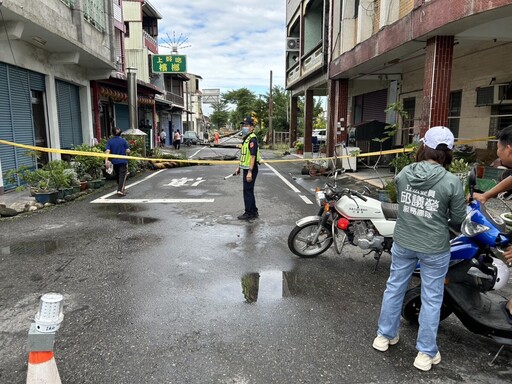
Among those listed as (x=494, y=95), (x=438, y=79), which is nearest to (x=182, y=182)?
(x=438, y=79)

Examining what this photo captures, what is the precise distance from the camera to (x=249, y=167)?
7238mm

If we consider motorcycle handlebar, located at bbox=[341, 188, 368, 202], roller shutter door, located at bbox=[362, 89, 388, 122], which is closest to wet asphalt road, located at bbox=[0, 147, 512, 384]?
motorcycle handlebar, located at bbox=[341, 188, 368, 202]

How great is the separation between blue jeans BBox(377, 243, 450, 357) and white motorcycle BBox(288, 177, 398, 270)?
5.31 ft

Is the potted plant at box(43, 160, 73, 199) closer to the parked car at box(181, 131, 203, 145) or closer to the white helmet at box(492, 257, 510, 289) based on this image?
the white helmet at box(492, 257, 510, 289)

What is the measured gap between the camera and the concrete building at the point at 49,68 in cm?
953

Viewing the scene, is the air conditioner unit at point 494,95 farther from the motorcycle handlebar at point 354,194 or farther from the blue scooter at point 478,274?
the blue scooter at point 478,274

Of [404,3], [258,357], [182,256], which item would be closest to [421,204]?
[258,357]

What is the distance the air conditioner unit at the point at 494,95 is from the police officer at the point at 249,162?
21.9 feet

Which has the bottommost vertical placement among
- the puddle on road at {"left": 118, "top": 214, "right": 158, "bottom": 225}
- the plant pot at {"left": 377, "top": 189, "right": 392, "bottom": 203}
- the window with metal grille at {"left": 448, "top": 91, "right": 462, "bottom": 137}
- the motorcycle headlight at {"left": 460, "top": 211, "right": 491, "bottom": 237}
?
the puddle on road at {"left": 118, "top": 214, "right": 158, "bottom": 225}

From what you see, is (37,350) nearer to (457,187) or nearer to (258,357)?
(258,357)

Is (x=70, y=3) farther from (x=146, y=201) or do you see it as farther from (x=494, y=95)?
(x=494, y=95)

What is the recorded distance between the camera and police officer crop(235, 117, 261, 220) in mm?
7215

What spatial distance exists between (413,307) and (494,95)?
8.73 m

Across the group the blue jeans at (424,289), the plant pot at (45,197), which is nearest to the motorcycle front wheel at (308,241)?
the blue jeans at (424,289)
